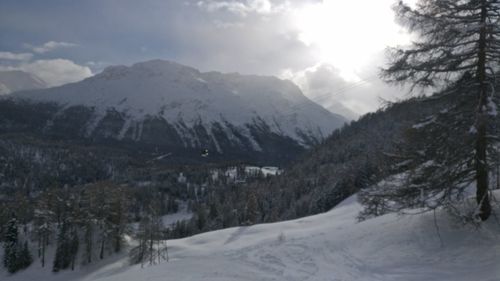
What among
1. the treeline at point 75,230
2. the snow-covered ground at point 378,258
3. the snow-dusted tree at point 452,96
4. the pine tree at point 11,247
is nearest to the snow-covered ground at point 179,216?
the treeline at point 75,230

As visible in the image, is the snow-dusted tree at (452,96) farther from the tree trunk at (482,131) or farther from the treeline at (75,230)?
the treeline at (75,230)

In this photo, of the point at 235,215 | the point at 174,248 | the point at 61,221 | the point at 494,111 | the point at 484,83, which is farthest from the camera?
the point at 235,215

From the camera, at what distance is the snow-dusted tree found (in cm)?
1355

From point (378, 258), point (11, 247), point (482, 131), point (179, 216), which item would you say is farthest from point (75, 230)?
point (179, 216)

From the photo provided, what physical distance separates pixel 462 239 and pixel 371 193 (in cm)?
388

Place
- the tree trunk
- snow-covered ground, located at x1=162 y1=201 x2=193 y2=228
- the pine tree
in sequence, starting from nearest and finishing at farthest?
the tree trunk
the pine tree
snow-covered ground, located at x1=162 y1=201 x2=193 y2=228

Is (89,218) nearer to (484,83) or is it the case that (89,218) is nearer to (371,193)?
(371,193)

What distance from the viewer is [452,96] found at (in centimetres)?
1466

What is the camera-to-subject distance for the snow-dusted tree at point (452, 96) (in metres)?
13.5

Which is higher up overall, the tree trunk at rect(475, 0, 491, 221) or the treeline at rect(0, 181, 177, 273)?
the tree trunk at rect(475, 0, 491, 221)

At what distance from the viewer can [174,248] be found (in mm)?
42062

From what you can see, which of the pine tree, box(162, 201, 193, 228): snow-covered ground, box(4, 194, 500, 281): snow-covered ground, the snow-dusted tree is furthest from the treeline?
box(162, 201, 193, 228): snow-covered ground

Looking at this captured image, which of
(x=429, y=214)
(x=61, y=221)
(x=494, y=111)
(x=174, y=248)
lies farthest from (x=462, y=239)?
(x=61, y=221)

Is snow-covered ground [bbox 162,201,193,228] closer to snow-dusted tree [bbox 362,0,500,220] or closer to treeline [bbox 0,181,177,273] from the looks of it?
treeline [bbox 0,181,177,273]
